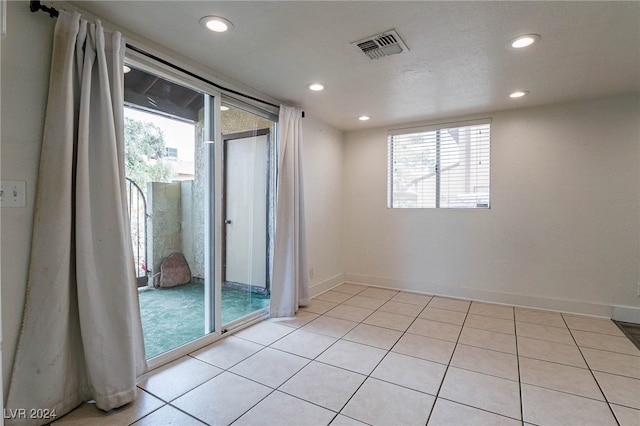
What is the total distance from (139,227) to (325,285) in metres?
2.63

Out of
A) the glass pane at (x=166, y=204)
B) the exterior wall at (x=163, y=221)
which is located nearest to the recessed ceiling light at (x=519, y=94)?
the glass pane at (x=166, y=204)

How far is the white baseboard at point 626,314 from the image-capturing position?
10.2ft

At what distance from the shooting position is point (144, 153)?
7.41 feet

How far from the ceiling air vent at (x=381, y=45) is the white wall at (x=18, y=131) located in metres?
1.86

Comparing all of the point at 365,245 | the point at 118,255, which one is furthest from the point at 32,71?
the point at 365,245

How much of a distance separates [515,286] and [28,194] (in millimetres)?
4510

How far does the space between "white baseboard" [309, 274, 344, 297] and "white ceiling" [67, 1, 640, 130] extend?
2.33 m

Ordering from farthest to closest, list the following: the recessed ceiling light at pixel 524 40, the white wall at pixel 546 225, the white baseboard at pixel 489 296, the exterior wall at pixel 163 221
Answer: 1. the white baseboard at pixel 489 296
2. the white wall at pixel 546 225
3. the exterior wall at pixel 163 221
4. the recessed ceiling light at pixel 524 40

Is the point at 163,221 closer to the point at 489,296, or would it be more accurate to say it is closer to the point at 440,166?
the point at 440,166

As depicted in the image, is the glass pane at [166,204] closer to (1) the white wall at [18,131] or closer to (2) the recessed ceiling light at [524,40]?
(1) the white wall at [18,131]

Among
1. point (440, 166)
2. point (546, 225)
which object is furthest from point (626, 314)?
point (440, 166)

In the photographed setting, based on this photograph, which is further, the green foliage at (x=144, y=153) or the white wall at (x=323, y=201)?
the white wall at (x=323, y=201)

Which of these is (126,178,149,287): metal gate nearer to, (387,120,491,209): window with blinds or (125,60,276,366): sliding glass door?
(125,60,276,366): sliding glass door

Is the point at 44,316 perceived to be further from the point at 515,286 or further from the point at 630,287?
the point at 630,287
